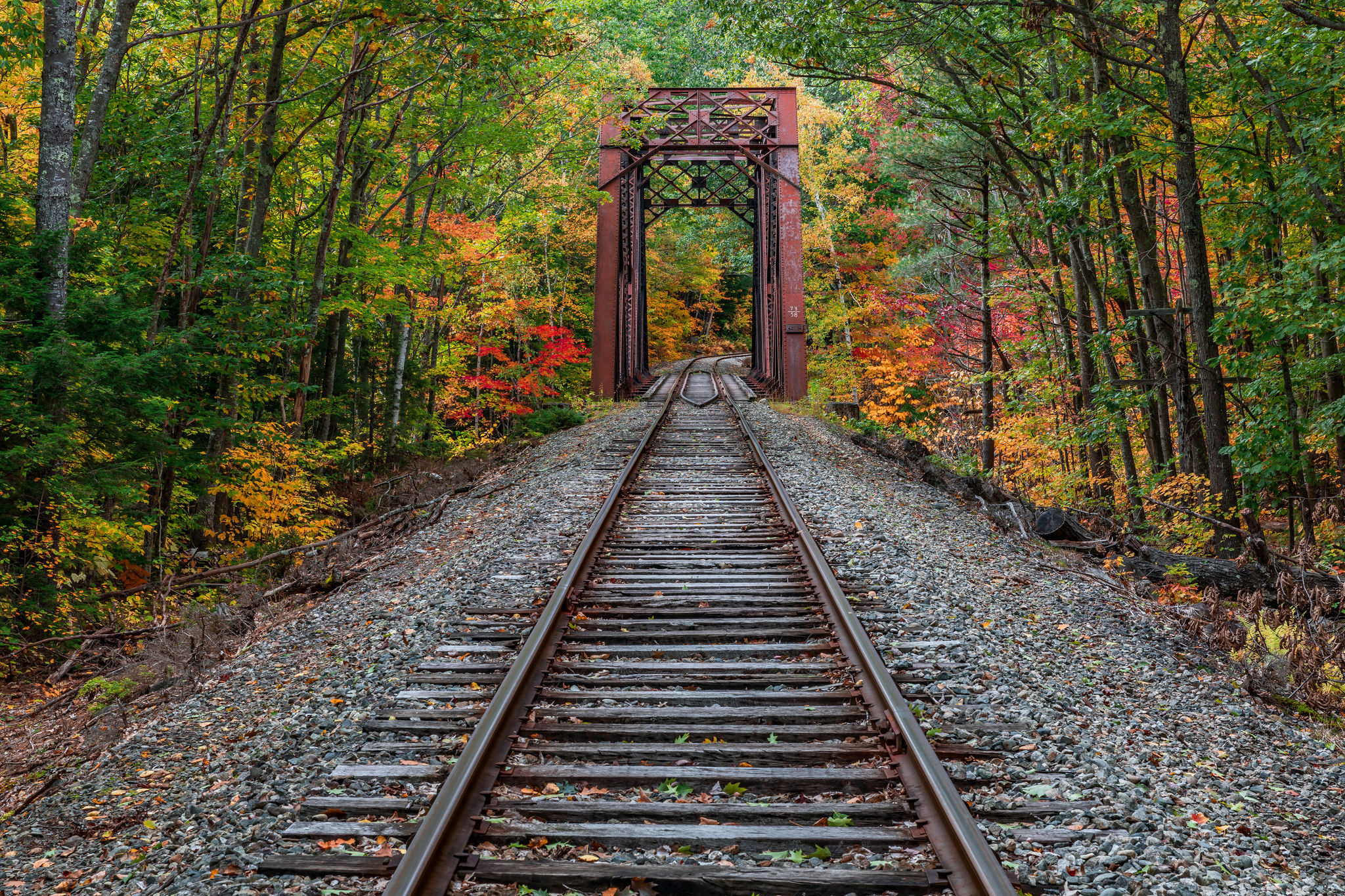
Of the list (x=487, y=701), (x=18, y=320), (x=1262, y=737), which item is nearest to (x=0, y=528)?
(x=18, y=320)

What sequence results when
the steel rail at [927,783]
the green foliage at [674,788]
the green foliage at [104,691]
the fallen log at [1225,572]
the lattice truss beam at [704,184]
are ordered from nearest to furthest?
the steel rail at [927,783] < the green foliage at [674,788] < the green foliage at [104,691] < the fallen log at [1225,572] < the lattice truss beam at [704,184]

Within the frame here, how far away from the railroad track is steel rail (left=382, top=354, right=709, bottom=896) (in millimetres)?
11

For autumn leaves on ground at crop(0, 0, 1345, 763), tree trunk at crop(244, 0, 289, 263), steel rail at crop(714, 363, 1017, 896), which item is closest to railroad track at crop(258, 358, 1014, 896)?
steel rail at crop(714, 363, 1017, 896)

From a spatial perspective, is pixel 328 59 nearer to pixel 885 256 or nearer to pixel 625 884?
pixel 625 884

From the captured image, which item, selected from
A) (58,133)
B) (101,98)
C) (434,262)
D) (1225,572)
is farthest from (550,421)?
(1225,572)

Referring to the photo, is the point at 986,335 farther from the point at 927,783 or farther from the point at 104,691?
the point at 104,691

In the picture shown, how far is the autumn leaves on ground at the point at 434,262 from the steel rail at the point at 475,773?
11.3ft

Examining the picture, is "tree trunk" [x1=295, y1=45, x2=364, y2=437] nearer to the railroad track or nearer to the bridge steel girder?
the bridge steel girder

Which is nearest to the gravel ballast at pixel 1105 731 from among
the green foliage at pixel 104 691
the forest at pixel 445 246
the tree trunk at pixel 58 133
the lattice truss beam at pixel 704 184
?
the forest at pixel 445 246

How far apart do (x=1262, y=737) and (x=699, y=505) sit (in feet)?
19.3

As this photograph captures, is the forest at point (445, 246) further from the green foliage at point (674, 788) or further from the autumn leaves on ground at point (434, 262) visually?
the green foliage at point (674, 788)

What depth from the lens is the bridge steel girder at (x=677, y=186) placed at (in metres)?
22.4

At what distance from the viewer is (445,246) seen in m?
17.0

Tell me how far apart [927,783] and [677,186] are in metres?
26.7
